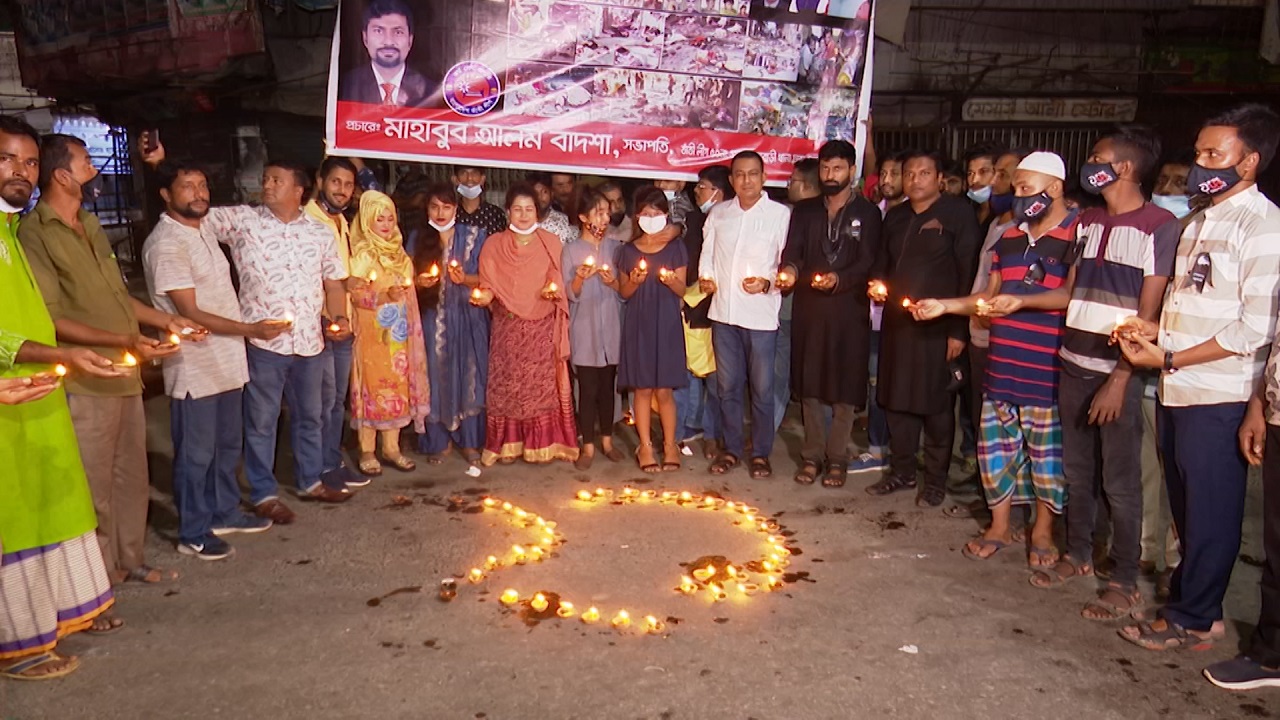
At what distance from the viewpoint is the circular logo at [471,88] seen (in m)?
6.85

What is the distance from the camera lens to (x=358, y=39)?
264 inches

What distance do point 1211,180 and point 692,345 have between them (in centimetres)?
→ 359

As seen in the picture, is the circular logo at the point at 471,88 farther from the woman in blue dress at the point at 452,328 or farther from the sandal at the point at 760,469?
the sandal at the point at 760,469

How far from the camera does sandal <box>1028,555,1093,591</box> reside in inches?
180

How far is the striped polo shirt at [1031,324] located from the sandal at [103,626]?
439cm

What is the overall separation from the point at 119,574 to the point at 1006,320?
471 cm

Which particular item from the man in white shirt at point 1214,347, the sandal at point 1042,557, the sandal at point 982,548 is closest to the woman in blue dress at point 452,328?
the sandal at point 982,548

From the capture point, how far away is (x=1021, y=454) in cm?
492

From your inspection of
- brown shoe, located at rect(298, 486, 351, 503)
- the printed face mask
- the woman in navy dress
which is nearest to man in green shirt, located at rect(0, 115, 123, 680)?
brown shoe, located at rect(298, 486, 351, 503)

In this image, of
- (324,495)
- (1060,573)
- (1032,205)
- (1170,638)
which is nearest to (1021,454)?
(1060,573)

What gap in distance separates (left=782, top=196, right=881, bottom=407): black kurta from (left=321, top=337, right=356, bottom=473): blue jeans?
296cm

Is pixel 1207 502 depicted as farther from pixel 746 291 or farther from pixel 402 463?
pixel 402 463

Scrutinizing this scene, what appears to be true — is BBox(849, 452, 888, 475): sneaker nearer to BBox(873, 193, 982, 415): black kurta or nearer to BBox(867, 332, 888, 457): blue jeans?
BBox(867, 332, 888, 457): blue jeans

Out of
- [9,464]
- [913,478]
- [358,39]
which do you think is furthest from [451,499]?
[358,39]
